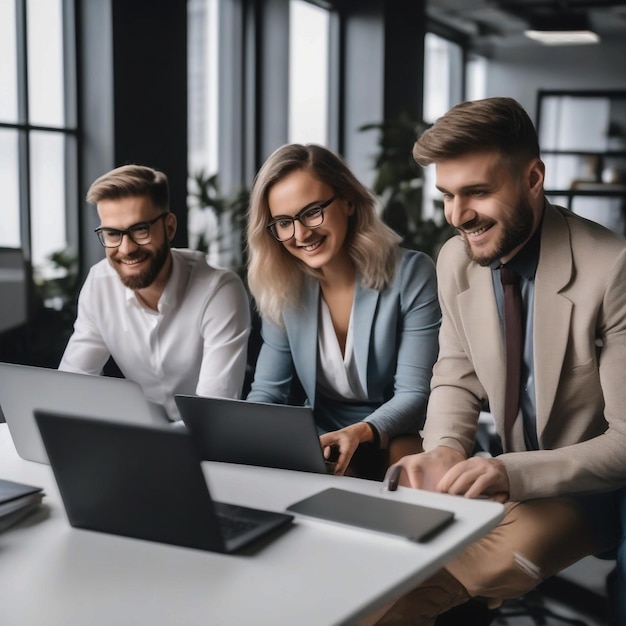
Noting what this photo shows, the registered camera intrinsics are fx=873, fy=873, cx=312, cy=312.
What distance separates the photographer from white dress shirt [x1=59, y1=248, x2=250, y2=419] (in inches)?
106

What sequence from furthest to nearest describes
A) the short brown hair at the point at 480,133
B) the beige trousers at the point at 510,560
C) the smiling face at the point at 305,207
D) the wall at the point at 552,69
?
the wall at the point at 552,69 → the smiling face at the point at 305,207 → the short brown hair at the point at 480,133 → the beige trousers at the point at 510,560

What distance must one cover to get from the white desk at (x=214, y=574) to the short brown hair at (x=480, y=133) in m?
0.81

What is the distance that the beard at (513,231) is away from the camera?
1.97 meters

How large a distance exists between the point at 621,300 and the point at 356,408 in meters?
0.93

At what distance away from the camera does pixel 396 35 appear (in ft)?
25.6

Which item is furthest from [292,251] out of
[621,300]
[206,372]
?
[621,300]

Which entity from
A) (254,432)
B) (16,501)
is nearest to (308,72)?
(254,432)

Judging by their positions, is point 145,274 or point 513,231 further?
point 145,274

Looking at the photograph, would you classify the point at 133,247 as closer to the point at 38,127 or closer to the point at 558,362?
the point at 558,362

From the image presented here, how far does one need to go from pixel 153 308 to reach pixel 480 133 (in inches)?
50.7

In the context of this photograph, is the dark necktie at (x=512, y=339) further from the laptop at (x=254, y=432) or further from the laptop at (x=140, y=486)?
the laptop at (x=140, y=486)

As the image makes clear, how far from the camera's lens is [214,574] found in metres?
1.20

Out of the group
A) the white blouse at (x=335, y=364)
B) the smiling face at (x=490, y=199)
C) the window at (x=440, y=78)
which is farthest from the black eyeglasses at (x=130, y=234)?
the window at (x=440, y=78)

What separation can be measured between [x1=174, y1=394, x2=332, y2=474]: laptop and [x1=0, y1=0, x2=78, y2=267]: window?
115 inches
